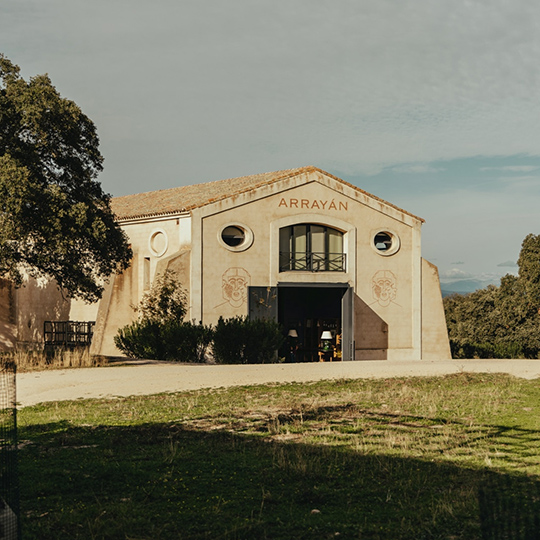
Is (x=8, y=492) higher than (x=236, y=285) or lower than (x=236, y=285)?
lower

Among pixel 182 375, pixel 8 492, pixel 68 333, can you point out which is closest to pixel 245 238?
A: pixel 68 333

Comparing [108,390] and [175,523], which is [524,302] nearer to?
[108,390]

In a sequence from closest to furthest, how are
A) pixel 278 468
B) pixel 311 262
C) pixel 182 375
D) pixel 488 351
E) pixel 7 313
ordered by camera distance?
pixel 278 468
pixel 182 375
pixel 311 262
pixel 7 313
pixel 488 351

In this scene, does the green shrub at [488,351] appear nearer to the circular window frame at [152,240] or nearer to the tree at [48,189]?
the circular window frame at [152,240]

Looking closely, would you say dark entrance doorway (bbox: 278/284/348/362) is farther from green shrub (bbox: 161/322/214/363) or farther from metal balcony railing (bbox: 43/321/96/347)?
green shrub (bbox: 161/322/214/363)

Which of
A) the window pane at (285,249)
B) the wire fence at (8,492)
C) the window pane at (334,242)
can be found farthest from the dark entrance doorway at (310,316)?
the wire fence at (8,492)

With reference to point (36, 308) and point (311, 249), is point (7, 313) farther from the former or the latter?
point (311, 249)

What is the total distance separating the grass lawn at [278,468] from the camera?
23.0 ft

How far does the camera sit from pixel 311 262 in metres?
33.1

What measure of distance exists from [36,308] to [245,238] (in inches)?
489

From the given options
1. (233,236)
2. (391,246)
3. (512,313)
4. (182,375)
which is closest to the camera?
(182,375)

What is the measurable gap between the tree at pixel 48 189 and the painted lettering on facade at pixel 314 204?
9.85 meters

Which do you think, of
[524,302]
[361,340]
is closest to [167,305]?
[361,340]

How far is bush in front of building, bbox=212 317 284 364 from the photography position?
2600 cm
